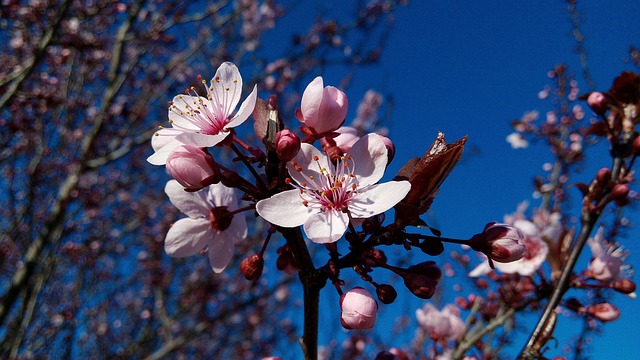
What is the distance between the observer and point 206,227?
50.1 inches

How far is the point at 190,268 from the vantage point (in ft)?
23.4

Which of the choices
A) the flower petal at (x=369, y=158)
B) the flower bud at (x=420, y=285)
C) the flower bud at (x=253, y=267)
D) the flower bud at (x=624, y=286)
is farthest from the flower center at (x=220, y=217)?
the flower bud at (x=624, y=286)

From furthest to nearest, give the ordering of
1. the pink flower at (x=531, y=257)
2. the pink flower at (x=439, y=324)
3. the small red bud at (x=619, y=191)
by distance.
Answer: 1. the pink flower at (x=439, y=324)
2. the pink flower at (x=531, y=257)
3. the small red bud at (x=619, y=191)

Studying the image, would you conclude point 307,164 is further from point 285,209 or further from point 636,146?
point 636,146

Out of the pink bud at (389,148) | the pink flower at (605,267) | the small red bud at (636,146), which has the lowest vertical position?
the pink bud at (389,148)

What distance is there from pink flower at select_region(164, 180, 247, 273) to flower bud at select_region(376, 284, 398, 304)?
0.47 meters

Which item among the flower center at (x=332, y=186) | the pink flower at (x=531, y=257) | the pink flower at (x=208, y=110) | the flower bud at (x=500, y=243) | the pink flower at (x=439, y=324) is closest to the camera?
the flower bud at (x=500, y=243)

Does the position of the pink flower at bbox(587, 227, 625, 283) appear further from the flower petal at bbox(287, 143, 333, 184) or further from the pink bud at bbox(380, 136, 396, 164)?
the flower petal at bbox(287, 143, 333, 184)

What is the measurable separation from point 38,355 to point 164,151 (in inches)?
196

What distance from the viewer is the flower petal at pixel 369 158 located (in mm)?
1089

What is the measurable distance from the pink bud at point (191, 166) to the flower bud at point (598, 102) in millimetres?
1534

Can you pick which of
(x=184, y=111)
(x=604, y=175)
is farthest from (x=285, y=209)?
(x=604, y=175)

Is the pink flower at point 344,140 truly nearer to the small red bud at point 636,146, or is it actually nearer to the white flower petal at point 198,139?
the white flower petal at point 198,139

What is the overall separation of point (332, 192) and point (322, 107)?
222mm
